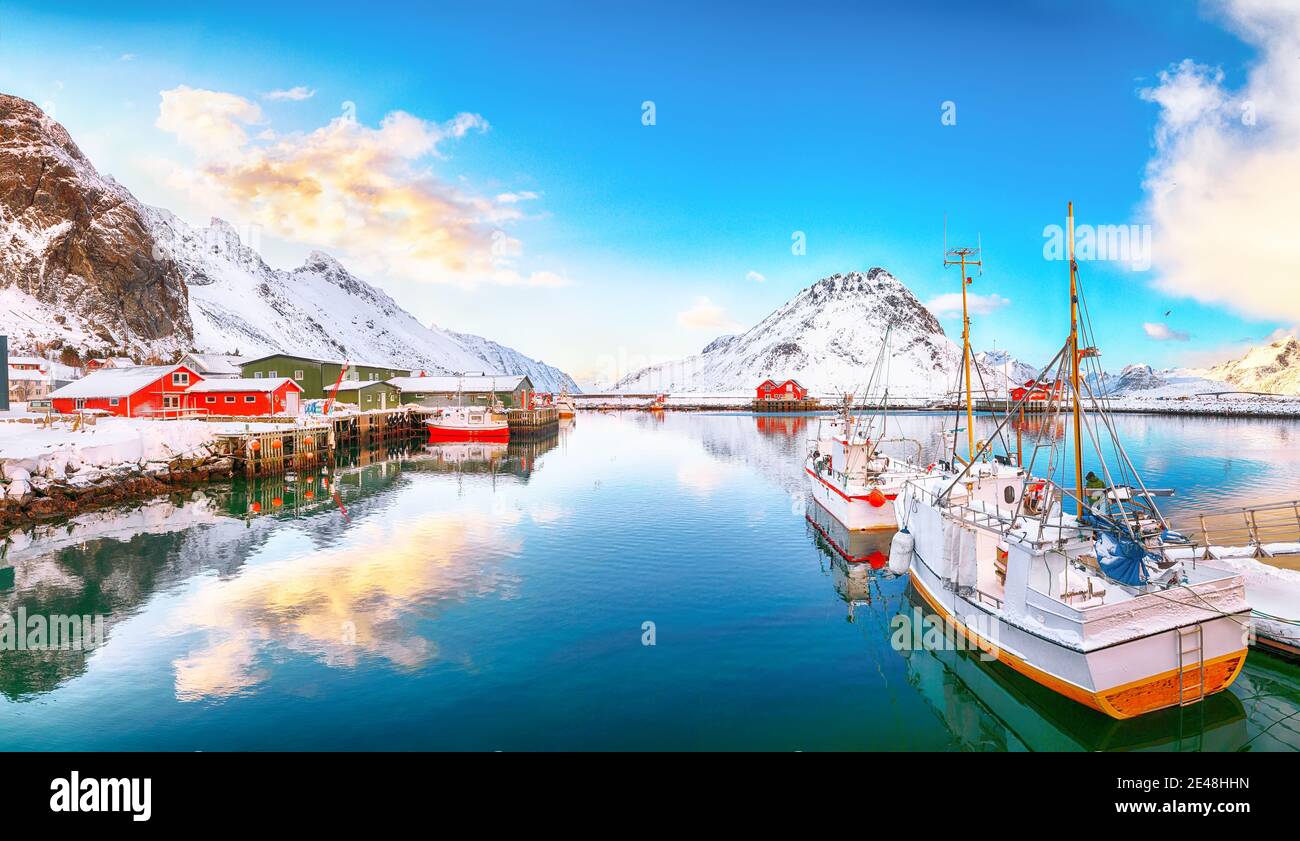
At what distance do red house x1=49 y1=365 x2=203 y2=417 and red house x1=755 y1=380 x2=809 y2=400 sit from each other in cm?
13514

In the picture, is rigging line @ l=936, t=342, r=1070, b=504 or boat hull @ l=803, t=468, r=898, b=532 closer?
rigging line @ l=936, t=342, r=1070, b=504

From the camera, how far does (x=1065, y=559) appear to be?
1481 cm

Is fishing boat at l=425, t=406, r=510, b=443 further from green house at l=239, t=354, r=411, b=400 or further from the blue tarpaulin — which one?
the blue tarpaulin

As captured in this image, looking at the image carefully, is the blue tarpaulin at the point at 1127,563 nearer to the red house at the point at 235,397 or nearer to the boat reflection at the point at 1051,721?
the boat reflection at the point at 1051,721

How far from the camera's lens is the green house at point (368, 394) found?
98875 mm

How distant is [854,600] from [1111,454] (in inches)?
2481

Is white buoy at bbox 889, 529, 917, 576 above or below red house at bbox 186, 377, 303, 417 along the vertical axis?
below

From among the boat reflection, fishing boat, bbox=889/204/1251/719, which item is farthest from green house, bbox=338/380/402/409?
the boat reflection

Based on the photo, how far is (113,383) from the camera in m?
64.2

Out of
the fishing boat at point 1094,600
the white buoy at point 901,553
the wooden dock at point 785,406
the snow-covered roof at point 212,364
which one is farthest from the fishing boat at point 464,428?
the wooden dock at point 785,406

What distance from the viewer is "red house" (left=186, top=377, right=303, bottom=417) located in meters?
A: 68.9

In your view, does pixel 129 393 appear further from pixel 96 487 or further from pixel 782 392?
pixel 782 392

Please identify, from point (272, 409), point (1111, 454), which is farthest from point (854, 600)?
point (272, 409)
